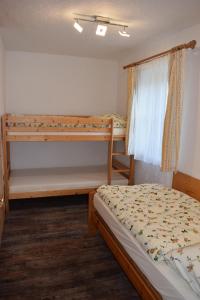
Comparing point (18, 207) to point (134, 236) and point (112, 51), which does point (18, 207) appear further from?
point (112, 51)

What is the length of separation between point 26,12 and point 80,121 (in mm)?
1557

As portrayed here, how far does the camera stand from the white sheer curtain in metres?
3.00

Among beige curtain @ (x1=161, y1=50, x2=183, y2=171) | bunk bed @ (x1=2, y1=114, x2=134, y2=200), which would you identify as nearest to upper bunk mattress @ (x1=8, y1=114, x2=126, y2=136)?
bunk bed @ (x1=2, y1=114, x2=134, y2=200)

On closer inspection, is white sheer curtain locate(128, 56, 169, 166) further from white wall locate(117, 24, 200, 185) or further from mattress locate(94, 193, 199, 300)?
mattress locate(94, 193, 199, 300)

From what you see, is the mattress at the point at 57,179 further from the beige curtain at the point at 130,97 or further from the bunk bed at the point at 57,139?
the beige curtain at the point at 130,97

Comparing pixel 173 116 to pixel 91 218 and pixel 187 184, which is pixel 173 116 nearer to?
pixel 187 184

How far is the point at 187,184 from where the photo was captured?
2.74m

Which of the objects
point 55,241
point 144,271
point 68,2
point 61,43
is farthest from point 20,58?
point 144,271

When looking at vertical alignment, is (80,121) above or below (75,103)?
below

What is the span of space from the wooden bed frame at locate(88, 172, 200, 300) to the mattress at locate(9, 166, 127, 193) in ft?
2.98

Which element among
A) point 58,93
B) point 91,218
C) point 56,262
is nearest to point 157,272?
point 56,262

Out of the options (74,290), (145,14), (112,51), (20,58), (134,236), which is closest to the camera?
(134,236)

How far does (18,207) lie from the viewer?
143 inches

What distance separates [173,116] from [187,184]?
31.1 inches
